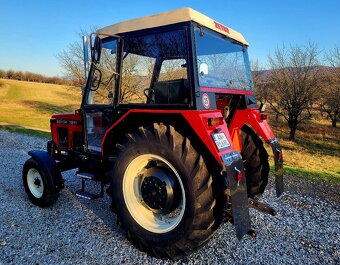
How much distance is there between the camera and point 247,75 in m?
4.22

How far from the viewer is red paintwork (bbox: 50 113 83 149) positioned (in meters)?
4.52

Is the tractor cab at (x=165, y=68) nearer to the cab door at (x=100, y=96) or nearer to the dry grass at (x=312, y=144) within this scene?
the cab door at (x=100, y=96)

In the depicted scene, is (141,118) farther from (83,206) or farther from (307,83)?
(307,83)

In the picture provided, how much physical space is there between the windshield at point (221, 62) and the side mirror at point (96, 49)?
4.24 feet

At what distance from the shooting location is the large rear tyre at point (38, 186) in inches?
169

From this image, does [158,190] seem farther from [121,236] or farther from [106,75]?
[106,75]

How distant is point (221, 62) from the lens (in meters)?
3.72

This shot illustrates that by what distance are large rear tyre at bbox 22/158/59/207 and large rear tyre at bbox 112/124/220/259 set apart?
1.43 m

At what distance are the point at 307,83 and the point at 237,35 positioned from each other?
70.5ft

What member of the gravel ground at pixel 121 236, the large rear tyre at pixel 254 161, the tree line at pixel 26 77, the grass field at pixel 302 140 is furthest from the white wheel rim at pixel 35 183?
the tree line at pixel 26 77

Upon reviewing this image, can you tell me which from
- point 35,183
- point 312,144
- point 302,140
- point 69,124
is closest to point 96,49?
point 69,124

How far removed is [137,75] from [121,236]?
2217 millimetres

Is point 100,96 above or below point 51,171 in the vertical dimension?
above

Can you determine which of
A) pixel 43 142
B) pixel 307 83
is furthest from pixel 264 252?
pixel 307 83
